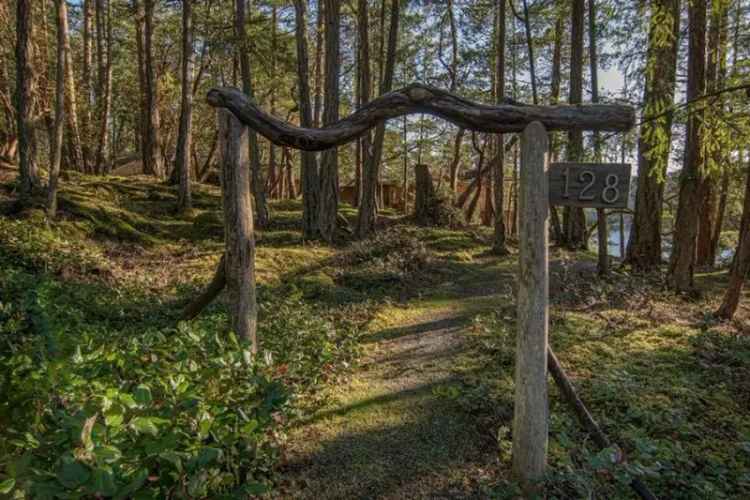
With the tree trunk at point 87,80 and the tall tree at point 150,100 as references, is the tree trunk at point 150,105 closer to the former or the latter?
the tall tree at point 150,100

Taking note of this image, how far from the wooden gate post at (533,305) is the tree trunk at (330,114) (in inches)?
321

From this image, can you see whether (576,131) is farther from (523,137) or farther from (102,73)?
(102,73)


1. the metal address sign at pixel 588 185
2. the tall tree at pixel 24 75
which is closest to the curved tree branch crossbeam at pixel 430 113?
the metal address sign at pixel 588 185

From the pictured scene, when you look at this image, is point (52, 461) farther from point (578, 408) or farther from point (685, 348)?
point (685, 348)

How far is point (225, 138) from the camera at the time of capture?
125 inches

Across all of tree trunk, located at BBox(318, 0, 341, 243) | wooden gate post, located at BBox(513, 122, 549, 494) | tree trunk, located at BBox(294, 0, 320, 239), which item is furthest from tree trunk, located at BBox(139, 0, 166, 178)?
wooden gate post, located at BBox(513, 122, 549, 494)

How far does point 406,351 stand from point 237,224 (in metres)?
2.87

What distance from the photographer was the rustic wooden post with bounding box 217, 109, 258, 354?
3.16 meters

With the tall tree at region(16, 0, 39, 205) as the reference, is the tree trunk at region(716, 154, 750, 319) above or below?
below

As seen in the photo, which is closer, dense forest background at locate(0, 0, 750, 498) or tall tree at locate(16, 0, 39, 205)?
dense forest background at locate(0, 0, 750, 498)

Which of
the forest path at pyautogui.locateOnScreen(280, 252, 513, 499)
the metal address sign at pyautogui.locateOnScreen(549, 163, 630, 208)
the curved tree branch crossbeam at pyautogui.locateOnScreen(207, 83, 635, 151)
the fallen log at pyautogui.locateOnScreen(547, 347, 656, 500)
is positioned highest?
the curved tree branch crossbeam at pyautogui.locateOnScreen(207, 83, 635, 151)

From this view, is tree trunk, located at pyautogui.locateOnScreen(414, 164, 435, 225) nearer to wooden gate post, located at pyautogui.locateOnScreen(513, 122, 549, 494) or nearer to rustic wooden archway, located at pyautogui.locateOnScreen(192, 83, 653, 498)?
A: rustic wooden archway, located at pyautogui.locateOnScreen(192, 83, 653, 498)

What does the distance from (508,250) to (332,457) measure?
9407 mm

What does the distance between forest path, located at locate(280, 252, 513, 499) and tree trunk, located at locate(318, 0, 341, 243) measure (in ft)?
18.7
